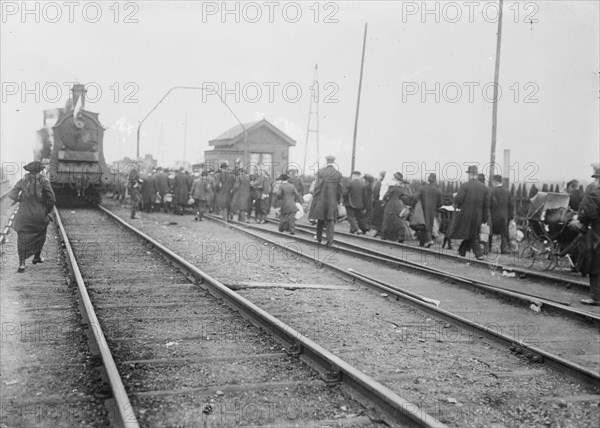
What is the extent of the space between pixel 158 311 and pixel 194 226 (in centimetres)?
1147

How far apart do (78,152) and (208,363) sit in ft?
66.1

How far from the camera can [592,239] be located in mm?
8398

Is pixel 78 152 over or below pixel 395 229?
over

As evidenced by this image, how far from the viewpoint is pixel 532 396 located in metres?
4.78

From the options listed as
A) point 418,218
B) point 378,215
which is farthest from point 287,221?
point 418,218

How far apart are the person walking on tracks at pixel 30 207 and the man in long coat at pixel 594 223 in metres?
7.78

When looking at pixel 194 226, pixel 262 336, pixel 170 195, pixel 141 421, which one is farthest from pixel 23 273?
pixel 170 195

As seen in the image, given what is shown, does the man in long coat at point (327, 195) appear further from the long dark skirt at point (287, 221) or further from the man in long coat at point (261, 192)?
the man in long coat at point (261, 192)

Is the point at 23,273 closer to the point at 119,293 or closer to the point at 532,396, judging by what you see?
the point at 119,293

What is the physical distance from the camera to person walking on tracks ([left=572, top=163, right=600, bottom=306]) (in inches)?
326

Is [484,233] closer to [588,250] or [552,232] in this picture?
[552,232]

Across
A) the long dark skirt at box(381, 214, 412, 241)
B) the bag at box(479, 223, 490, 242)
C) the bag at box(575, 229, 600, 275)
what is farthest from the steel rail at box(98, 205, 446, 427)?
the long dark skirt at box(381, 214, 412, 241)

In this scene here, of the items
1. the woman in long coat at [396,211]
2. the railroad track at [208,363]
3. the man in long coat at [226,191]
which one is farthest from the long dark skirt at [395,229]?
the railroad track at [208,363]

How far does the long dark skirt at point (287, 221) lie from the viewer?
16.1 m
